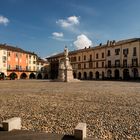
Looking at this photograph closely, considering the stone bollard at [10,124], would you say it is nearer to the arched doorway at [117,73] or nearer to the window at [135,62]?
the window at [135,62]

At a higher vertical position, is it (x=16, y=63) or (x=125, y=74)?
(x=16, y=63)

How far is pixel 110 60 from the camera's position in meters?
57.5

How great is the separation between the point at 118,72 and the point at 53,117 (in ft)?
167

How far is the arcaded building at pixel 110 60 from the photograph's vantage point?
166 feet

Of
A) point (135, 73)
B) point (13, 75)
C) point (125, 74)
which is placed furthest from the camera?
point (13, 75)

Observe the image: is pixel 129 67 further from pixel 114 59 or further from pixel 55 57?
pixel 55 57

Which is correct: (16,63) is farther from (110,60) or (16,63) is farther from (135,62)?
(135,62)

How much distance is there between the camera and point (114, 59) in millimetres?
56156

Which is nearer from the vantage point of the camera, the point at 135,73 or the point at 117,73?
the point at 135,73

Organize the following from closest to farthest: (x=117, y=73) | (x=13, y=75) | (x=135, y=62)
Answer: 1. (x=135, y=62)
2. (x=117, y=73)
3. (x=13, y=75)

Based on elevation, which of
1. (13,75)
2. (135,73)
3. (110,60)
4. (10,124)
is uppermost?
(110,60)

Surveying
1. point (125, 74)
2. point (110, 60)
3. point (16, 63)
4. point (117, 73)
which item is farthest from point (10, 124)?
point (16, 63)

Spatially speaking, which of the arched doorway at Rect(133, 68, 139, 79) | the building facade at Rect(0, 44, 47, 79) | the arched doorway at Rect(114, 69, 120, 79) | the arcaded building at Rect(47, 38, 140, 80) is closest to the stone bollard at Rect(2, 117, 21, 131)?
the arcaded building at Rect(47, 38, 140, 80)

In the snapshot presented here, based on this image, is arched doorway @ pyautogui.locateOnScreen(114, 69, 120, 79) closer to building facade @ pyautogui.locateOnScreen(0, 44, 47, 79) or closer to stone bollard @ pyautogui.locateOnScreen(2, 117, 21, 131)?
building facade @ pyautogui.locateOnScreen(0, 44, 47, 79)
